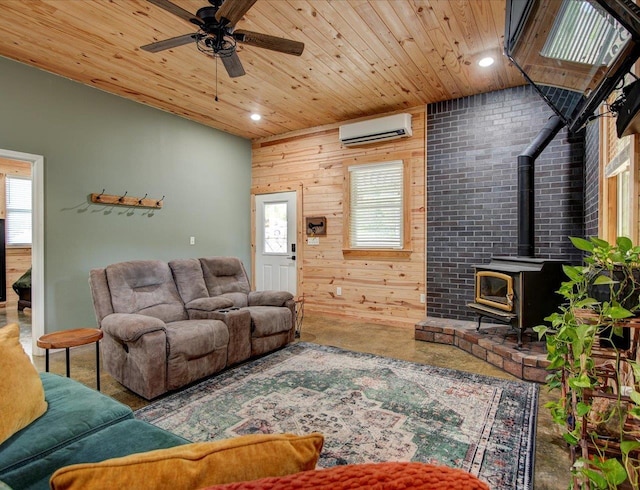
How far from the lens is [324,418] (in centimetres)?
239

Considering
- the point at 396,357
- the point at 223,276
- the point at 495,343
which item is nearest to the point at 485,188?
the point at 495,343

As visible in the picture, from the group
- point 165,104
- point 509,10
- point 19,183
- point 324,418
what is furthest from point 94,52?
point 19,183

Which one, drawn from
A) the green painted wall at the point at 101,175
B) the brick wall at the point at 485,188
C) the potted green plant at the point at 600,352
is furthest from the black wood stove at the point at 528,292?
the green painted wall at the point at 101,175

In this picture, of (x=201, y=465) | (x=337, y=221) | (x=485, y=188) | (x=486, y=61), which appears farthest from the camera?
(x=337, y=221)

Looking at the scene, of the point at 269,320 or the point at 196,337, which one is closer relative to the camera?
the point at 196,337

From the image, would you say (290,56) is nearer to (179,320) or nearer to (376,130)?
(376,130)

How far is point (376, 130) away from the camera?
16.2 ft

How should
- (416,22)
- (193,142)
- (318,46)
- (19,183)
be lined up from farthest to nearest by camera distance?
1. (19,183)
2. (193,142)
3. (318,46)
4. (416,22)

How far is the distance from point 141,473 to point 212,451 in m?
0.13

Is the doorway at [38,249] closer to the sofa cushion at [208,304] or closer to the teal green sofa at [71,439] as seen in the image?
the sofa cushion at [208,304]

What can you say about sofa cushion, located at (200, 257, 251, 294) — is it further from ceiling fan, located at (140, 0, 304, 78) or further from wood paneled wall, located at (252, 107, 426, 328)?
ceiling fan, located at (140, 0, 304, 78)

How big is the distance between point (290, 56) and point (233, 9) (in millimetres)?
1538

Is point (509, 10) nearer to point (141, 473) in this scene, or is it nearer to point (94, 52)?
point (141, 473)

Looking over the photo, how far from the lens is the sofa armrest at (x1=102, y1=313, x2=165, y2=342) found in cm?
261
